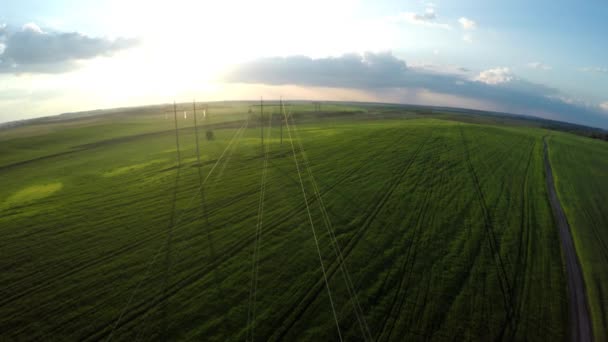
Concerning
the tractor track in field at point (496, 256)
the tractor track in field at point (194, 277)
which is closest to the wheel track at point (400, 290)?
the tractor track in field at point (496, 256)

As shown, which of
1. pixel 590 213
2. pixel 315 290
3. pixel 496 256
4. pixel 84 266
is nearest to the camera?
pixel 315 290

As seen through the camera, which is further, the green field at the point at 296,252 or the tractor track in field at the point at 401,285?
the green field at the point at 296,252

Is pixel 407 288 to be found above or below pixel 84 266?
below

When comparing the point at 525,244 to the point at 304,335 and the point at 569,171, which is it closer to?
the point at 304,335

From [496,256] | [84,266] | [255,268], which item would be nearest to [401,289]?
[496,256]

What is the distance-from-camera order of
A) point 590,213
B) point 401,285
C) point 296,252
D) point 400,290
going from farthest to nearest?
point 590,213, point 296,252, point 401,285, point 400,290

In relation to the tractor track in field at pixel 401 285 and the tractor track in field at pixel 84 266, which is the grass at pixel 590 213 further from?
the tractor track in field at pixel 84 266

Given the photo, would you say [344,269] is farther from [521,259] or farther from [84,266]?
[84,266]
